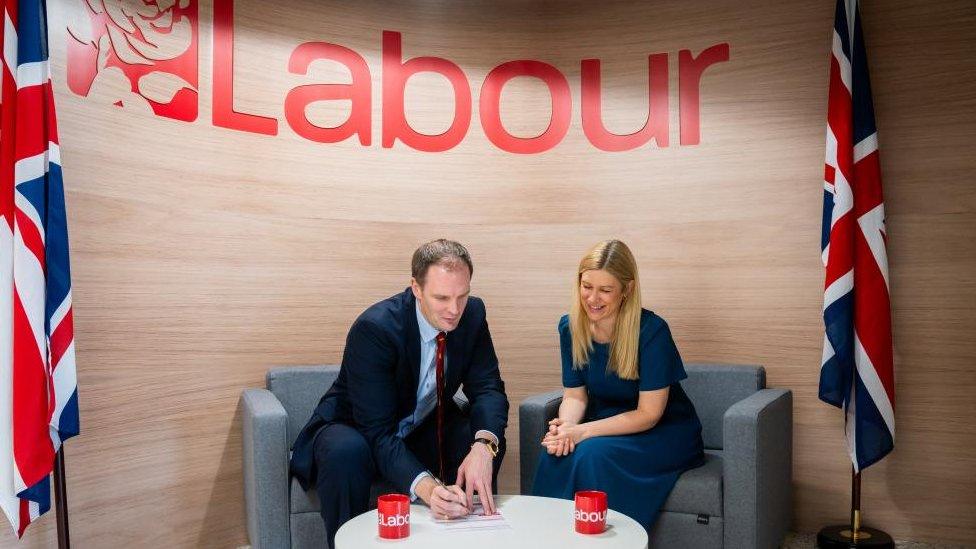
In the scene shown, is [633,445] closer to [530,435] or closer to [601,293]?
[530,435]

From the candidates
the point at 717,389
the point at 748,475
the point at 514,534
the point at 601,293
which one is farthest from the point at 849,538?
the point at 514,534

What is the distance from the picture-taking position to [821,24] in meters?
3.43

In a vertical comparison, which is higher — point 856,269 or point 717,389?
point 856,269

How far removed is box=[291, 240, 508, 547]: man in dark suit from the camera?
7.73 feet

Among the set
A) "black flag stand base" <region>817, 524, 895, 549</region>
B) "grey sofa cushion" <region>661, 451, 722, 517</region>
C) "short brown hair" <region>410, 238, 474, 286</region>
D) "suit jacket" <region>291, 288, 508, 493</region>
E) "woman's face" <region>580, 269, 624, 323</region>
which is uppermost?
"short brown hair" <region>410, 238, 474, 286</region>

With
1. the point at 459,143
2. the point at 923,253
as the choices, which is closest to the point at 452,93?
the point at 459,143

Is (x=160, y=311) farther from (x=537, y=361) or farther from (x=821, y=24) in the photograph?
(x=821, y=24)

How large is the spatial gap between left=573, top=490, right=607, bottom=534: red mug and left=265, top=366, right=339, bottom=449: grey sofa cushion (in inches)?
61.4

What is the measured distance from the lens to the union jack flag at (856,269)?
3088mm

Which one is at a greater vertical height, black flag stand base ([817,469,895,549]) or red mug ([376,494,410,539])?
red mug ([376,494,410,539])

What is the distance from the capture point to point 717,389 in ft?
10.8

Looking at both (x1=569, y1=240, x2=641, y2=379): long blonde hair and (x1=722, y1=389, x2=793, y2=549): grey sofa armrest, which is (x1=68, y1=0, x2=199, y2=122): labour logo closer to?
(x1=569, y1=240, x2=641, y2=379): long blonde hair

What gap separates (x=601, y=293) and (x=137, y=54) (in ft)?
6.38

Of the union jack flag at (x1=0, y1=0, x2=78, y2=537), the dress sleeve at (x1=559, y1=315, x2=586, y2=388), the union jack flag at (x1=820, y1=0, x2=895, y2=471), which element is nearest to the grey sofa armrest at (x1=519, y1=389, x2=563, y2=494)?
the dress sleeve at (x1=559, y1=315, x2=586, y2=388)
